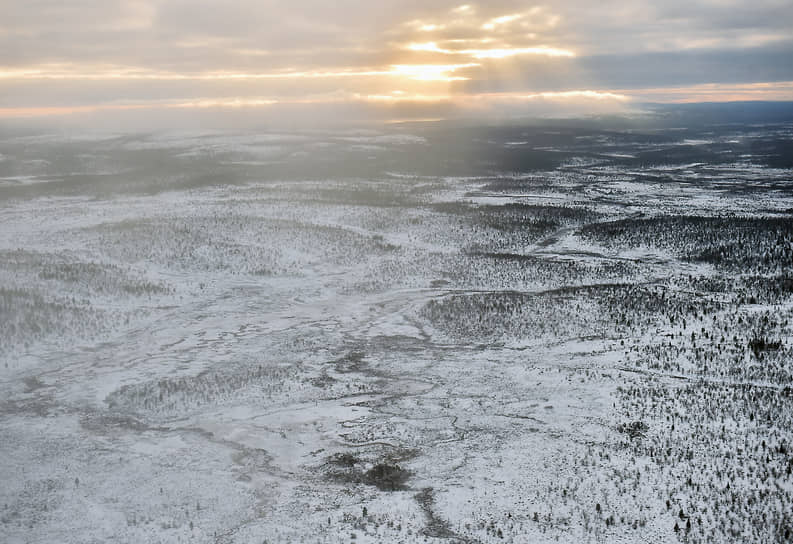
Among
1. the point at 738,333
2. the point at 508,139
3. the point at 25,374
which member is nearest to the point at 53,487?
the point at 25,374

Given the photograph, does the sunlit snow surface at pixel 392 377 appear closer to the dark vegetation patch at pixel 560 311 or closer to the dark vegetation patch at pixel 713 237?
the dark vegetation patch at pixel 560 311

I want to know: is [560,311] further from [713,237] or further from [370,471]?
[713,237]

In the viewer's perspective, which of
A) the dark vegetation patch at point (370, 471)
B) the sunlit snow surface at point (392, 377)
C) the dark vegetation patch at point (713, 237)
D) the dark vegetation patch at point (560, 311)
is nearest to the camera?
the sunlit snow surface at point (392, 377)

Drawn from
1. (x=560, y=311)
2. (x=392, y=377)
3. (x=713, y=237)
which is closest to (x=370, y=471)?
(x=392, y=377)

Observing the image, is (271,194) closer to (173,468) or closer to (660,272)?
(660,272)

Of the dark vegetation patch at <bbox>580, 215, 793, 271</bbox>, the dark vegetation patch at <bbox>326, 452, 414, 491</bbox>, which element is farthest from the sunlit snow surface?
the dark vegetation patch at <bbox>580, 215, 793, 271</bbox>

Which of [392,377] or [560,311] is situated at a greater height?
[560,311]

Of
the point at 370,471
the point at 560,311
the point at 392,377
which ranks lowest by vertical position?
the point at 370,471

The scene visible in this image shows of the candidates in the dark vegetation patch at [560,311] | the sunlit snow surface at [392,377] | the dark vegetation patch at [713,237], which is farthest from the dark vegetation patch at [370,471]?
the dark vegetation patch at [713,237]
